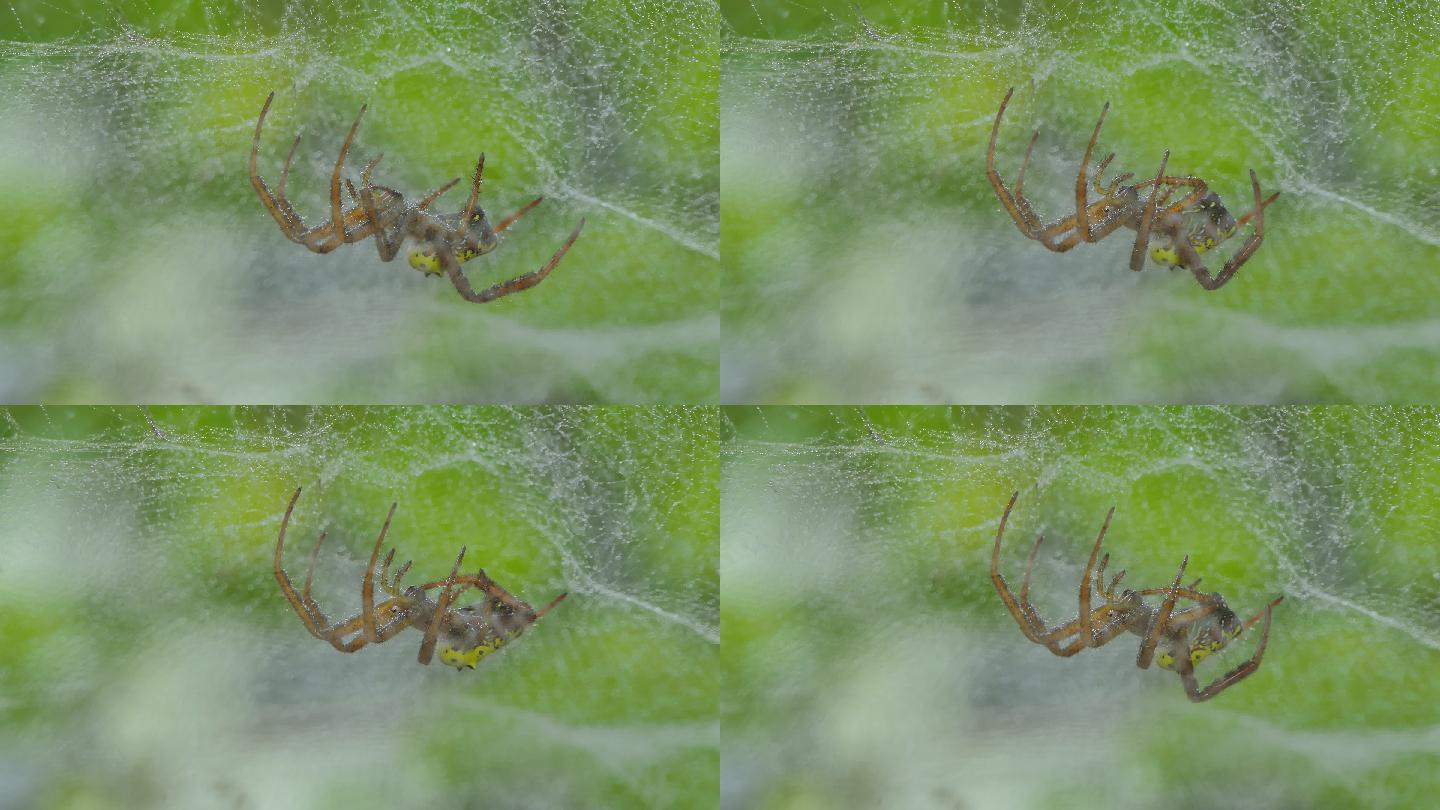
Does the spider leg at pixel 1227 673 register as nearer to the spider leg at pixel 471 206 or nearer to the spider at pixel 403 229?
the spider at pixel 403 229

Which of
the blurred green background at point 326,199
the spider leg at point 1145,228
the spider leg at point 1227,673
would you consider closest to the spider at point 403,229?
the blurred green background at point 326,199

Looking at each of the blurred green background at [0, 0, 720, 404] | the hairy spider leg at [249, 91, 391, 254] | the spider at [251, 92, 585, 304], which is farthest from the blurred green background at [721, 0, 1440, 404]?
the hairy spider leg at [249, 91, 391, 254]

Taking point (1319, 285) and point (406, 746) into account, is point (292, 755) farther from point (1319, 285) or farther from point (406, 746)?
point (1319, 285)

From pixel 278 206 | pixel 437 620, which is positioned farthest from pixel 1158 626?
pixel 278 206

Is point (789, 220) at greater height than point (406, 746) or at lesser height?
greater

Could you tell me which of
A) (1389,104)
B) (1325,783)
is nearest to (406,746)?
(1325,783)
